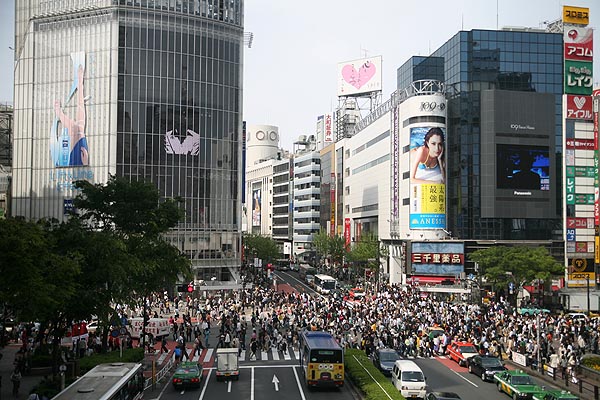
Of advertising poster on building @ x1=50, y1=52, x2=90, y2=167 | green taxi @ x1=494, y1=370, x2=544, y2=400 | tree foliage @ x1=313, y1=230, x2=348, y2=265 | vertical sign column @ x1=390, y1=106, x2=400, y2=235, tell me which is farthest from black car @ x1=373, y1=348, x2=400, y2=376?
tree foliage @ x1=313, y1=230, x2=348, y2=265

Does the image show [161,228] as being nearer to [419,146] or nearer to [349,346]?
[349,346]

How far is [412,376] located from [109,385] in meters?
12.6

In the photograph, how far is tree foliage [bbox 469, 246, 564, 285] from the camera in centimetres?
6444

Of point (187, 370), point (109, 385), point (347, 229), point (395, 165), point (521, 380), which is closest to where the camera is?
point (109, 385)

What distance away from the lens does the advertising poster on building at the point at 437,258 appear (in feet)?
264

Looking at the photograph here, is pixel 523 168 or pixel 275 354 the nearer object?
pixel 275 354

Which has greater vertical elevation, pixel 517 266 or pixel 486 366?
pixel 517 266

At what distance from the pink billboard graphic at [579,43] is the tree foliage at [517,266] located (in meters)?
25.0

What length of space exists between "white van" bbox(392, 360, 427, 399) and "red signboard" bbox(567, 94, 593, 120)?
59.4 meters

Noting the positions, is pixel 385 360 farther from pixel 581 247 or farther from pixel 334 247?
pixel 334 247

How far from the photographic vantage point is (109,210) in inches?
1772

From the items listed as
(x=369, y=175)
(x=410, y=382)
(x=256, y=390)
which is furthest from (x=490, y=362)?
(x=369, y=175)

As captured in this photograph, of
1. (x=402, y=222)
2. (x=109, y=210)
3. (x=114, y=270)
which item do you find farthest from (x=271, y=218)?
A: (x=114, y=270)

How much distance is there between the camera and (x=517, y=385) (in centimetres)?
2805
